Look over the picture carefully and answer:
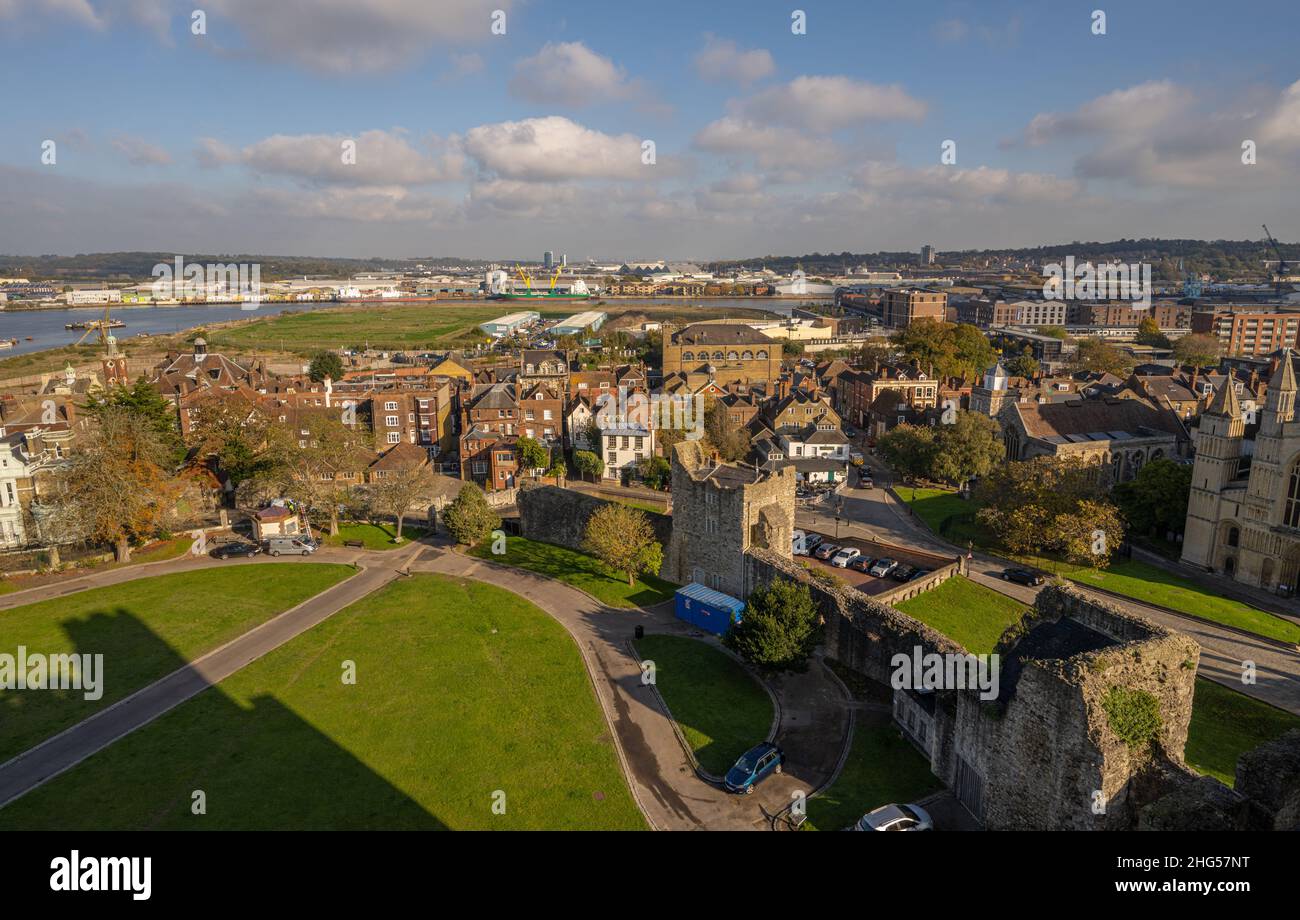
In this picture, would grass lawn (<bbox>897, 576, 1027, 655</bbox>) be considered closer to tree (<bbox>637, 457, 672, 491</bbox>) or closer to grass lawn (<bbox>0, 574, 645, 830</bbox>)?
grass lawn (<bbox>0, 574, 645, 830</bbox>)

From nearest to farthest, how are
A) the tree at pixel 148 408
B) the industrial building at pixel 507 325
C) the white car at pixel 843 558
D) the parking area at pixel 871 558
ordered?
the parking area at pixel 871 558, the white car at pixel 843 558, the tree at pixel 148 408, the industrial building at pixel 507 325

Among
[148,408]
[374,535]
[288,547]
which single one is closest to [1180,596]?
[374,535]

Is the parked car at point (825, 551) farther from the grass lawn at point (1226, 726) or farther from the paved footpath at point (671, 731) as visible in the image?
the grass lawn at point (1226, 726)

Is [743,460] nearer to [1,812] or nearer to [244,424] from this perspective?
[244,424]

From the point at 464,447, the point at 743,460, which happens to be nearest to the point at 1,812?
the point at 464,447

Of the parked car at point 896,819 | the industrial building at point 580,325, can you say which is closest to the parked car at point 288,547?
the parked car at point 896,819

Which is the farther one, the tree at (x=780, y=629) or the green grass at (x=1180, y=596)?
the green grass at (x=1180, y=596)
